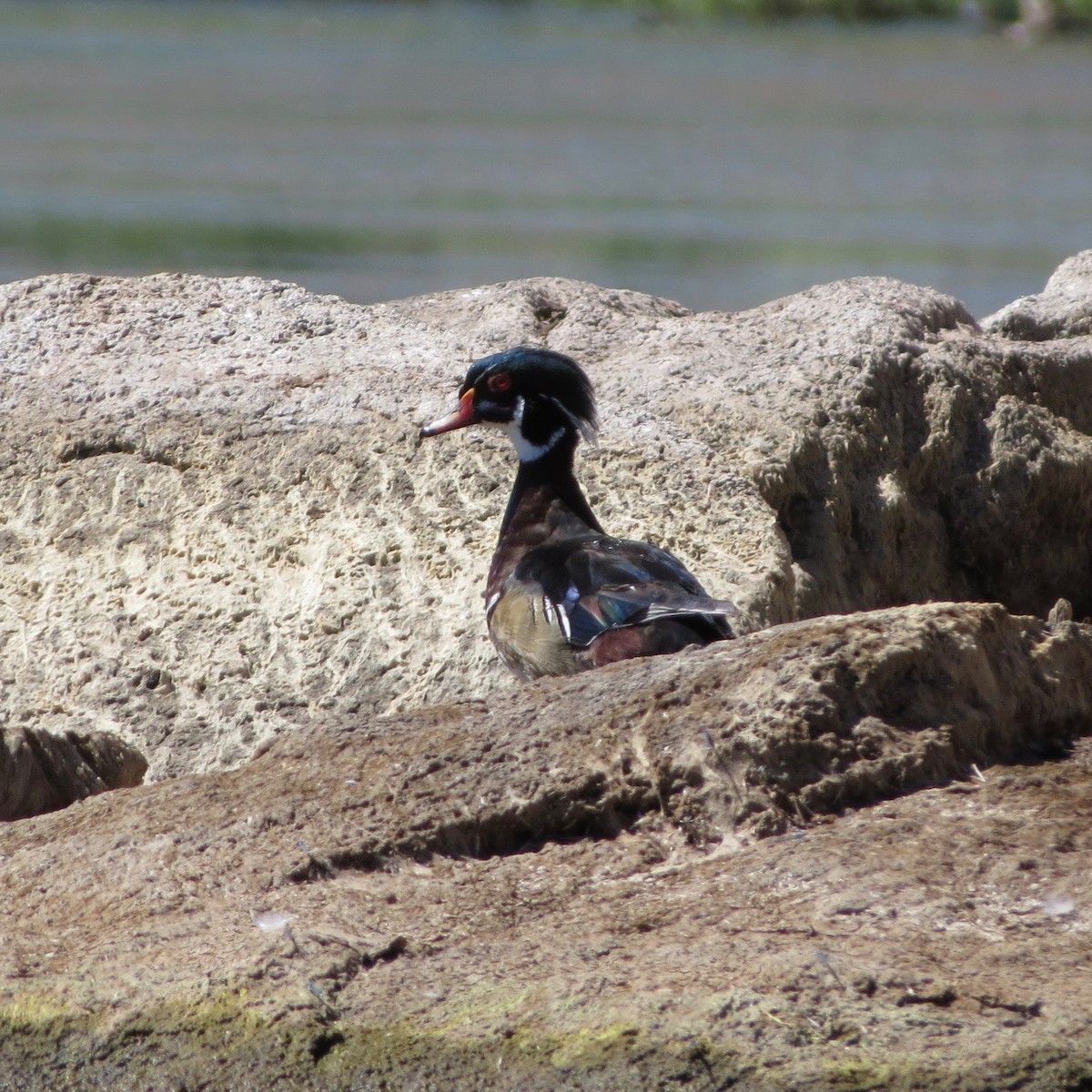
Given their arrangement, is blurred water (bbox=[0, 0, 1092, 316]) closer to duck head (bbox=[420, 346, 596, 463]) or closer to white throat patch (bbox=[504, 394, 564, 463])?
duck head (bbox=[420, 346, 596, 463])

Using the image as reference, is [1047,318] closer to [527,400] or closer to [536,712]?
[527,400]

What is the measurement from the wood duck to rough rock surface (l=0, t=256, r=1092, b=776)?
312 mm

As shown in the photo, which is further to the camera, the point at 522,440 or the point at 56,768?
the point at 522,440

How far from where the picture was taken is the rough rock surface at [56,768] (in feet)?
15.3

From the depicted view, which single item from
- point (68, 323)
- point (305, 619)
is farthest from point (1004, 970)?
point (68, 323)

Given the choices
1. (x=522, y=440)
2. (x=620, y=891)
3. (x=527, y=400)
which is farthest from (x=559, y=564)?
(x=620, y=891)

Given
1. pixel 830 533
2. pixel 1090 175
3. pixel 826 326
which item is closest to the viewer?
pixel 830 533

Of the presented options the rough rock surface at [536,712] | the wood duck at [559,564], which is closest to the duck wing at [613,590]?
the wood duck at [559,564]

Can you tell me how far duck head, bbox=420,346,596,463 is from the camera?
574 cm

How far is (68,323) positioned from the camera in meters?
6.80

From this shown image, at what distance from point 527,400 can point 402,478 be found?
559mm

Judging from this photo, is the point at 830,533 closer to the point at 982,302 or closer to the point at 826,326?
the point at 826,326

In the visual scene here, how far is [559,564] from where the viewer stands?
5203 mm

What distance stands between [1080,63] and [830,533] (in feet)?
90.7
